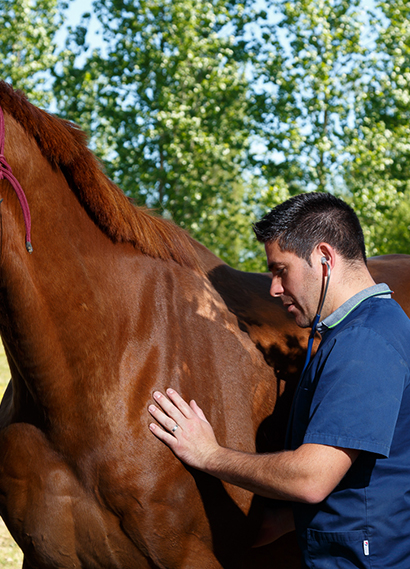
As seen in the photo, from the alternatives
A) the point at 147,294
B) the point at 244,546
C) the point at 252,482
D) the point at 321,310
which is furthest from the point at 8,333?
the point at 244,546

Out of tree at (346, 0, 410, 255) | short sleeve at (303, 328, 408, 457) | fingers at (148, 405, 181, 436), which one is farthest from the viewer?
tree at (346, 0, 410, 255)

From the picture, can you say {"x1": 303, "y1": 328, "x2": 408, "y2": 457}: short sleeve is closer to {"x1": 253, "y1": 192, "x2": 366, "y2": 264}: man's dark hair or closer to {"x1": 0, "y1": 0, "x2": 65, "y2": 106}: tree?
{"x1": 253, "y1": 192, "x2": 366, "y2": 264}: man's dark hair

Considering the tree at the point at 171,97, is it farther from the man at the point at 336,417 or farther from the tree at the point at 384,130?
the man at the point at 336,417

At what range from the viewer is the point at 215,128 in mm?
11086

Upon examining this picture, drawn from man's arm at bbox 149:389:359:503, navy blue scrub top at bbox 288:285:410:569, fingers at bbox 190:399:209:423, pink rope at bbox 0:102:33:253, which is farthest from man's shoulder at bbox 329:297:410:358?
pink rope at bbox 0:102:33:253

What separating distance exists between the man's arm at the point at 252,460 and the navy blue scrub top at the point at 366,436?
0.06 m

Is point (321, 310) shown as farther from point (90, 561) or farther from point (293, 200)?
point (90, 561)

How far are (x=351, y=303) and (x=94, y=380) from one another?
Result: 0.93 meters

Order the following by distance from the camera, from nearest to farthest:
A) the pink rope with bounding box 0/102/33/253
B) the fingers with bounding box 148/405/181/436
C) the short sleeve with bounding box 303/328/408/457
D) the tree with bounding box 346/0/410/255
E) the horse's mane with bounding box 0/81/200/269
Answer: the short sleeve with bounding box 303/328/408/457 < the pink rope with bounding box 0/102/33/253 < the horse's mane with bounding box 0/81/200/269 < the fingers with bounding box 148/405/181/436 < the tree with bounding box 346/0/410/255

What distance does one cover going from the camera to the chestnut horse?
70.1 inches

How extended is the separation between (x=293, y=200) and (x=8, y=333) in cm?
112

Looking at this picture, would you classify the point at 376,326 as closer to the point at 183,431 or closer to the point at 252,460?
the point at 252,460

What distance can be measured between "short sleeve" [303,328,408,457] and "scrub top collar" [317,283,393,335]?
17 centimetres

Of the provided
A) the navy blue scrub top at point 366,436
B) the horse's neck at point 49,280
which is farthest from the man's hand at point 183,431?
the navy blue scrub top at point 366,436
